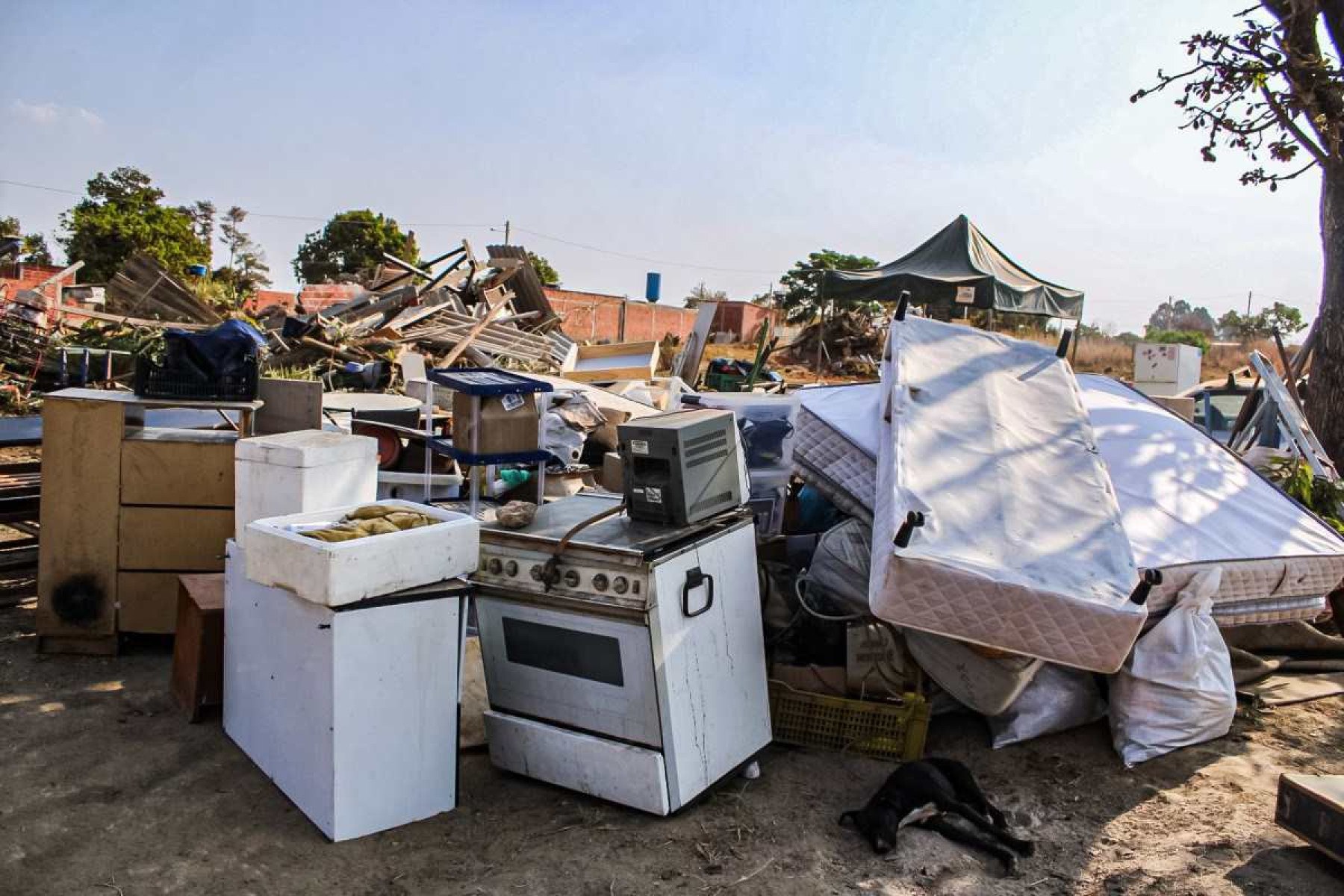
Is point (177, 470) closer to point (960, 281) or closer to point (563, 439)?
point (563, 439)

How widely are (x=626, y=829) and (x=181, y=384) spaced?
287cm

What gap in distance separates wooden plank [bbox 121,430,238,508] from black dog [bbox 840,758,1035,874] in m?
3.03

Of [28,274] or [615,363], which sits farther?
[28,274]

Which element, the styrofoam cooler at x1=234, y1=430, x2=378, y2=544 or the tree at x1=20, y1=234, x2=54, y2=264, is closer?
the styrofoam cooler at x1=234, y1=430, x2=378, y2=544

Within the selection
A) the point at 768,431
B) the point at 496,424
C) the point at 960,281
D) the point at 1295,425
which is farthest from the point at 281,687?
the point at 960,281

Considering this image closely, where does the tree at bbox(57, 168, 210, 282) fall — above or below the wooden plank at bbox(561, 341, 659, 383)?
above

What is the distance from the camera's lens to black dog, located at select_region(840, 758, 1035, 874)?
2824 millimetres

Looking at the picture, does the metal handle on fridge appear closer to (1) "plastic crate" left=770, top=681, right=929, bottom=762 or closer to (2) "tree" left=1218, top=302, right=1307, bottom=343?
(1) "plastic crate" left=770, top=681, right=929, bottom=762

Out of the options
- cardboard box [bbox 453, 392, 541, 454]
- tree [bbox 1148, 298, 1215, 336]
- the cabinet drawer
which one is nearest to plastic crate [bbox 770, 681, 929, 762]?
cardboard box [bbox 453, 392, 541, 454]

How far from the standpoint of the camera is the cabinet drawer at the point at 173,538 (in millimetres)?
4055

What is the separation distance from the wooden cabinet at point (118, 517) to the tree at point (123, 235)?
2187 cm

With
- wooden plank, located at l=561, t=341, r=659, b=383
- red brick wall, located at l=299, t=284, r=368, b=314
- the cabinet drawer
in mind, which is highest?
red brick wall, located at l=299, t=284, r=368, b=314

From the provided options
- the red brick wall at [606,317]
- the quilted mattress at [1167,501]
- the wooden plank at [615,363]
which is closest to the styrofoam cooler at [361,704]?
the quilted mattress at [1167,501]

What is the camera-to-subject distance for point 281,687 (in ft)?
9.65
